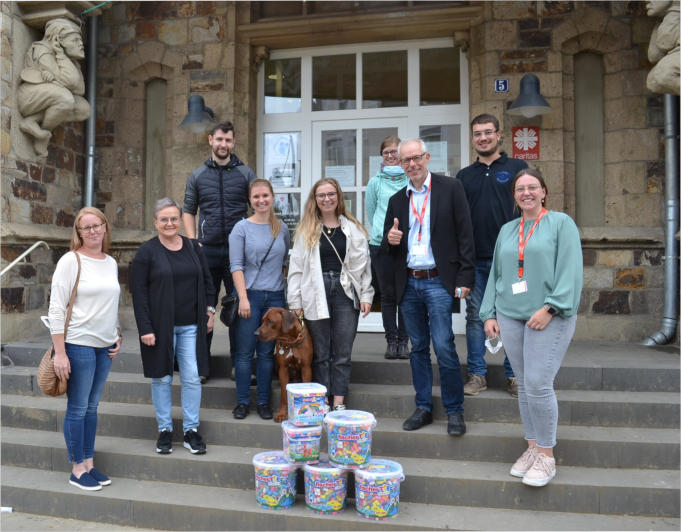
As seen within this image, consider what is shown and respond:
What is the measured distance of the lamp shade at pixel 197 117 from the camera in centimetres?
636

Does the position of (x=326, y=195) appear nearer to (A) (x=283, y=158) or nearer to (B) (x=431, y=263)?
(B) (x=431, y=263)

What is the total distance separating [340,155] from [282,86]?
108 cm

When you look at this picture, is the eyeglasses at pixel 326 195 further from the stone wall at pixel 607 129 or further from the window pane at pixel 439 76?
→ the window pane at pixel 439 76

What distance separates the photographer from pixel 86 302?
136 inches

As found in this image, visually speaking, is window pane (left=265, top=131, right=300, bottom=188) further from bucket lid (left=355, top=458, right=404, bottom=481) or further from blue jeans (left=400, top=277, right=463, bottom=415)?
bucket lid (left=355, top=458, right=404, bottom=481)

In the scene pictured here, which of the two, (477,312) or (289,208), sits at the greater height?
(289,208)

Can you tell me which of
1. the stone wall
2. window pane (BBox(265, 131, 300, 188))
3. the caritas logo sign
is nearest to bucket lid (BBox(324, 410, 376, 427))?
the stone wall

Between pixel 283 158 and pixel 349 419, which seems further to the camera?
pixel 283 158

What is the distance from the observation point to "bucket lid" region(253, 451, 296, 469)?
329cm

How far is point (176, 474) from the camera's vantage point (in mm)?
3754

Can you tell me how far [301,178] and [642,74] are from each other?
12.0ft

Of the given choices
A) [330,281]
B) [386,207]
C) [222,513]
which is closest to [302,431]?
[222,513]

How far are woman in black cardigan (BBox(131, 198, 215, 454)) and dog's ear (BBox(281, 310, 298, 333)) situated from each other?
1.69ft

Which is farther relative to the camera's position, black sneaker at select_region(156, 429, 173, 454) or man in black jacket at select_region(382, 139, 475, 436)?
black sneaker at select_region(156, 429, 173, 454)
